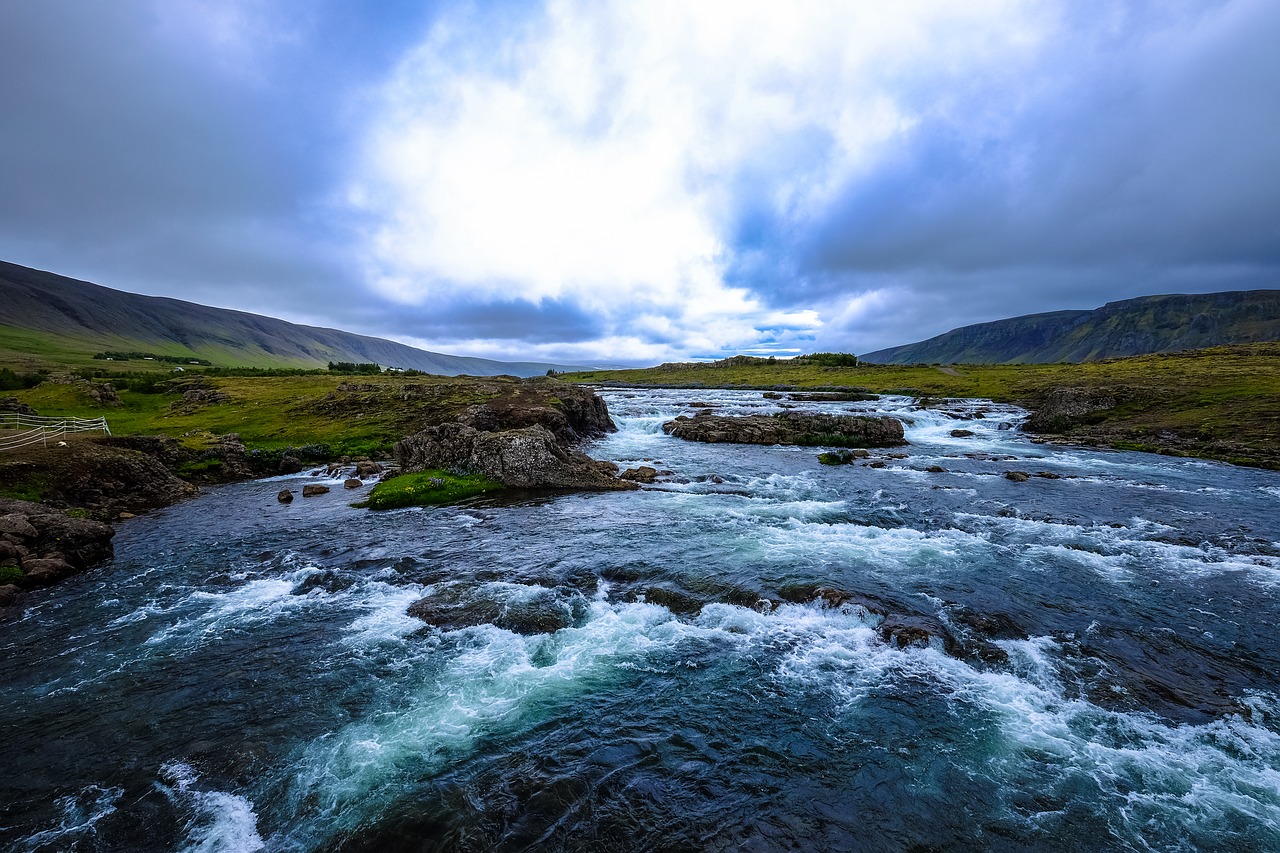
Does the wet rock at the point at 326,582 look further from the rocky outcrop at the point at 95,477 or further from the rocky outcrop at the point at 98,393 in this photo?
the rocky outcrop at the point at 98,393

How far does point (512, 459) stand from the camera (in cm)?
3516

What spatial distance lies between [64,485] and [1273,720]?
1908 inches

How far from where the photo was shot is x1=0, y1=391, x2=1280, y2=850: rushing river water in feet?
30.7

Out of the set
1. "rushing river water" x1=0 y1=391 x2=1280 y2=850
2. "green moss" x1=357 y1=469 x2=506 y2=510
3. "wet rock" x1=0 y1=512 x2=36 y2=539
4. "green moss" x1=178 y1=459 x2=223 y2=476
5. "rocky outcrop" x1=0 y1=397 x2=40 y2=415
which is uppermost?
"rocky outcrop" x1=0 y1=397 x2=40 y2=415

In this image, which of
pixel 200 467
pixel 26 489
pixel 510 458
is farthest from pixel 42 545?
pixel 510 458

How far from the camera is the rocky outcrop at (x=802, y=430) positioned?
178ft

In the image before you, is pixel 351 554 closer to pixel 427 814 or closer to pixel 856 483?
pixel 427 814

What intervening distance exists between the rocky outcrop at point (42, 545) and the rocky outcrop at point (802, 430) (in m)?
47.0

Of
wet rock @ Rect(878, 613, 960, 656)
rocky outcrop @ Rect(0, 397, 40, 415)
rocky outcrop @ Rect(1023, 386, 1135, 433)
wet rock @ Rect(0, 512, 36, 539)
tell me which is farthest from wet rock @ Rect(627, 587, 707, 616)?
rocky outcrop @ Rect(0, 397, 40, 415)

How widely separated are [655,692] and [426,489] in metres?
23.4

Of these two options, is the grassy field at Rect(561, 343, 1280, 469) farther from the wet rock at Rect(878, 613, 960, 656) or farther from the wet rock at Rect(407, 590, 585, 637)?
the wet rock at Rect(407, 590, 585, 637)

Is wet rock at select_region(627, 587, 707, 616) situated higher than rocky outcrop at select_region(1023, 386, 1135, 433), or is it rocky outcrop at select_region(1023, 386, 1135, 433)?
rocky outcrop at select_region(1023, 386, 1135, 433)

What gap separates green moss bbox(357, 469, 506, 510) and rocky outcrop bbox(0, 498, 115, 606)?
11.2 metres

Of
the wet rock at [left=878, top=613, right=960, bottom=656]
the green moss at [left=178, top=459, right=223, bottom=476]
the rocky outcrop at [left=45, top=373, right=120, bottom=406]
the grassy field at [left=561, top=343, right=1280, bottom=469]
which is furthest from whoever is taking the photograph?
the rocky outcrop at [left=45, top=373, right=120, bottom=406]
